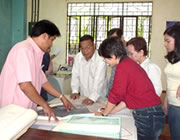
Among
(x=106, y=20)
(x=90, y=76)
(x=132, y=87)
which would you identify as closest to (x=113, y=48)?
(x=132, y=87)

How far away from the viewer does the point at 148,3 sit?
18.8 feet

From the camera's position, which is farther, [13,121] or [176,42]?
[176,42]

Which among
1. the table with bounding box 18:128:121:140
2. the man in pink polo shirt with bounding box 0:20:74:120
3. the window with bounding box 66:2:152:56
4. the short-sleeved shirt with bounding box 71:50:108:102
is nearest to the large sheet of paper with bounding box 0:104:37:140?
the table with bounding box 18:128:121:140

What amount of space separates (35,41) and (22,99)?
1.32 feet

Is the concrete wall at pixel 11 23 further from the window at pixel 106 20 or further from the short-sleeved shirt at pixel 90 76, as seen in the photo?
the short-sleeved shirt at pixel 90 76

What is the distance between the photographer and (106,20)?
6.03m


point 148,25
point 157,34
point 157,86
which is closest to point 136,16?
point 148,25

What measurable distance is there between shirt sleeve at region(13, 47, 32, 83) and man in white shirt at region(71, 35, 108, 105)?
2.98 feet

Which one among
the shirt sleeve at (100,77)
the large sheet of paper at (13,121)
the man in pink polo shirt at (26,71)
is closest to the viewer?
the large sheet of paper at (13,121)

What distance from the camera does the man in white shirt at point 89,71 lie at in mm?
2193

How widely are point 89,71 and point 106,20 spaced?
402 centimetres

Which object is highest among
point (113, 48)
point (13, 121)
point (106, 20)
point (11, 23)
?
point (106, 20)

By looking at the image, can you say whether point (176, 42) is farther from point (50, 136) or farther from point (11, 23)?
point (11, 23)

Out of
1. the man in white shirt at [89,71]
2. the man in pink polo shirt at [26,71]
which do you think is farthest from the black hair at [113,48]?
the man in white shirt at [89,71]
